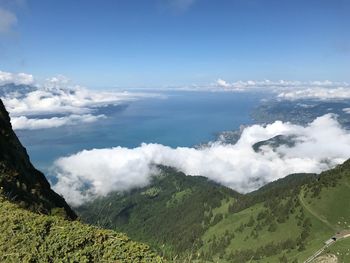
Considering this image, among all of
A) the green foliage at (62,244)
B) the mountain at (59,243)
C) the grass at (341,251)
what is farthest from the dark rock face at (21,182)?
the grass at (341,251)

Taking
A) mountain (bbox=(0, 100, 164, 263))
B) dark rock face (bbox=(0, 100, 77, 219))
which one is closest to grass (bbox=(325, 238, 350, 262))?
dark rock face (bbox=(0, 100, 77, 219))

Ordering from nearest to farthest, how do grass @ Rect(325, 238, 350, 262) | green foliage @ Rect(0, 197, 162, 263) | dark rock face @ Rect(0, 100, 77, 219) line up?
1. green foliage @ Rect(0, 197, 162, 263)
2. dark rock face @ Rect(0, 100, 77, 219)
3. grass @ Rect(325, 238, 350, 262)

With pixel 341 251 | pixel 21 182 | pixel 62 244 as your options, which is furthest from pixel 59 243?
pixel 341 251

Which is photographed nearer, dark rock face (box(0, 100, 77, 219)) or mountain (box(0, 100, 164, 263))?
mountain (box(0, 100, 164, 263))

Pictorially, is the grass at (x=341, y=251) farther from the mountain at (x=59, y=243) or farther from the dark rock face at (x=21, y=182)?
the mountain at (x=59, y=243)

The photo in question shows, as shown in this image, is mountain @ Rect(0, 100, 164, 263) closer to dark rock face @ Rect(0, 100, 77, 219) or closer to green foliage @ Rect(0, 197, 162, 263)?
green foliage @ Rect(0, 197, 162, 263)

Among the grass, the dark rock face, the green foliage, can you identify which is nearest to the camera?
the green foliage
